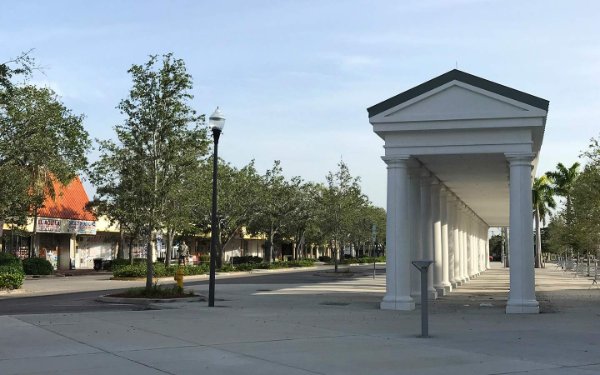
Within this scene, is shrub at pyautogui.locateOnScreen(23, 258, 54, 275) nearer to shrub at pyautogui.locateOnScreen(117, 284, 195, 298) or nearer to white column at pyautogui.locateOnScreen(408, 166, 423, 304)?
shrub at pyautogui.locateOnScreen(117, 284, 195, 298)

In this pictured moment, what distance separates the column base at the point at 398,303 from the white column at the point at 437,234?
19.6 ft

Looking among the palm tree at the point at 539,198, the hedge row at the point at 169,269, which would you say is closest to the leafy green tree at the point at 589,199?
the hedge row at the point at 169,269

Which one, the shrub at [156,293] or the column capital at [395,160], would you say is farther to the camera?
the shrub at [156,293]

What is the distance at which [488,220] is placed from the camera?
48.5 meters

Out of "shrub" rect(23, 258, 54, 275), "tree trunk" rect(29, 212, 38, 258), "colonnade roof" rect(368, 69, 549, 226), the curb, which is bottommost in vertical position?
the curb

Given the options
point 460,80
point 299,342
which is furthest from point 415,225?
point 299,342

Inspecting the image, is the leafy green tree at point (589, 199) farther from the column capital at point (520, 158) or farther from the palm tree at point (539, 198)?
the palm tree at point (539, 198)

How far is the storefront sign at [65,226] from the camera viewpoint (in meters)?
43.7

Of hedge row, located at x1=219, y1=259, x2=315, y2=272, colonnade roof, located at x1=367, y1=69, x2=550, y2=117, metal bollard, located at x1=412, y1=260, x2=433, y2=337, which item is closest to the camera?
metal bollard, located at x1=412, y1=260, x2=433, y2=337

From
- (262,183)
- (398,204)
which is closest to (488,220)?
(262,183)

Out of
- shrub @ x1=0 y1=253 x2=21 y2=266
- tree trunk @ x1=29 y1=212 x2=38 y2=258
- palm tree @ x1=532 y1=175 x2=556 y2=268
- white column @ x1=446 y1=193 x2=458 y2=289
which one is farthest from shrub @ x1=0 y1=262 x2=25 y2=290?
palm tree @ x1=532 y1=175 x2=556 y2=268

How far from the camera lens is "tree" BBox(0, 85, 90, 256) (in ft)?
88.2

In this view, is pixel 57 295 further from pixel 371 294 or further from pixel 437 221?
pixel 437 221

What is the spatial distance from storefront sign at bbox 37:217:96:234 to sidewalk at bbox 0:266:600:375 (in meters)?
29.8
